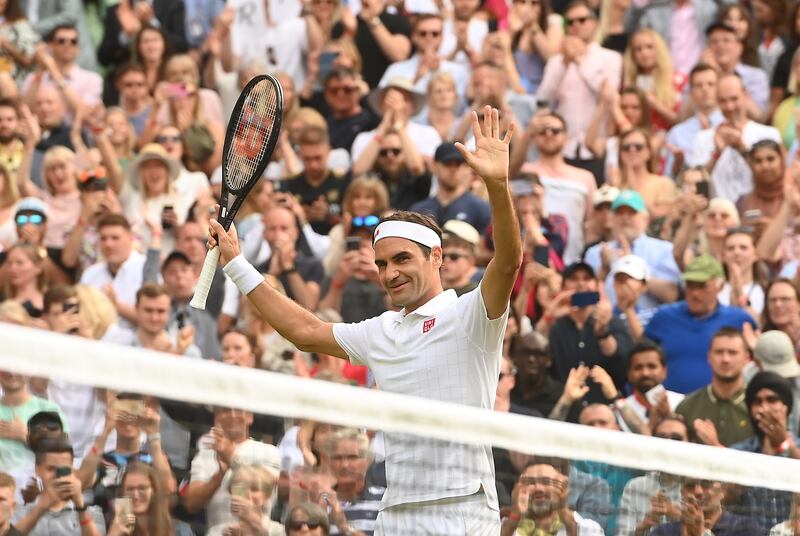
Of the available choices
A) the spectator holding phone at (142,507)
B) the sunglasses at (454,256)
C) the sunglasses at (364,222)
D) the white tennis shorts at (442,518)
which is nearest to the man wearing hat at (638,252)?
the sunglasses at (454,256)

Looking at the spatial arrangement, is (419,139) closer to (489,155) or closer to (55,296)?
(55,296)

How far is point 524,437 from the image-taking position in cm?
656

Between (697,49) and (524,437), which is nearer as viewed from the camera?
(524,437)

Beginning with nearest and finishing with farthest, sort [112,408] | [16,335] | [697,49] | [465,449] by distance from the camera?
[16,335]
[112,408]
[465,449]
[697,49]

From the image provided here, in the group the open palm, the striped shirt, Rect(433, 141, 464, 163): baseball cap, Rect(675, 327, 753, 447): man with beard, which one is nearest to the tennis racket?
the open palm

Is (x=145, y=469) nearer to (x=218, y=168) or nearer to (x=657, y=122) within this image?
(x=218, y=168)

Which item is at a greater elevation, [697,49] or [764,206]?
[697,49]

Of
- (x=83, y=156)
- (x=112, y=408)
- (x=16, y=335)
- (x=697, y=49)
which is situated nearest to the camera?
(x=16, y=335)

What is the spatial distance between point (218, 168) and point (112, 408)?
9.34 metres

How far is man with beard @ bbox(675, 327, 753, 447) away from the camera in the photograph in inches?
444

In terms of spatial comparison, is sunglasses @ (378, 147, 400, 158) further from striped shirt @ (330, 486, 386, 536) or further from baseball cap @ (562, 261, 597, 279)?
striped shirt @ (330, 486, 386, 536)

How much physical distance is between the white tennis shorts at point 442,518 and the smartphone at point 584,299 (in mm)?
5972

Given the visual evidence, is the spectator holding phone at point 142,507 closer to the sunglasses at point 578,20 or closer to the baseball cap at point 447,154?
the baseball cap at point 447,154

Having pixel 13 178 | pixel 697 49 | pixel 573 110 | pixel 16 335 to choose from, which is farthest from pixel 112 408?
pixel 697 49
